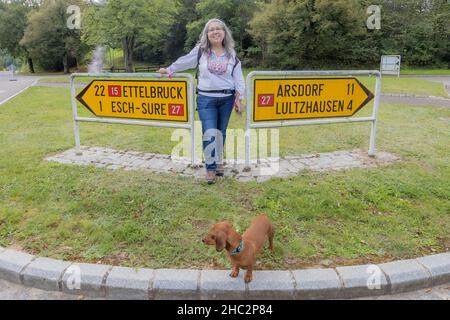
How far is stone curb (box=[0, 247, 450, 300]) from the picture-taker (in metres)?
2.69

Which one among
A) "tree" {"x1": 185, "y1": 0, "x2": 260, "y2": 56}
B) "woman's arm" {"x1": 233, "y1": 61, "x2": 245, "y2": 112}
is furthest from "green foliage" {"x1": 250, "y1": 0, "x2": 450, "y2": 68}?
"woman's arm" {"x1": 233, "y1": 61, "x2": 245, "y2": 112}

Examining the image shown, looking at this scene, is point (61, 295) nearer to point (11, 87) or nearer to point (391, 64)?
point (11, 87)

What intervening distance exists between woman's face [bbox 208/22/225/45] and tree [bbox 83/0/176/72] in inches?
986

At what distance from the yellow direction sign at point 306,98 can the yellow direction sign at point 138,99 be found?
3.31ft

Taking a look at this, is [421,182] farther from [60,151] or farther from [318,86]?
[60,151]

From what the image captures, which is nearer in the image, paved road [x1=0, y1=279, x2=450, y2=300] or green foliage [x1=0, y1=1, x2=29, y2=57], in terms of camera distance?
paved road [x1=0, y1=279, x2=450, y2=300]

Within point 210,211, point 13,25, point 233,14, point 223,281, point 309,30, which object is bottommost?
point 223,281

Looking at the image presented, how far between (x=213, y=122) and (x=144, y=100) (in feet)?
3.74

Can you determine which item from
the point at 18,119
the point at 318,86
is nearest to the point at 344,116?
the point at 318,86

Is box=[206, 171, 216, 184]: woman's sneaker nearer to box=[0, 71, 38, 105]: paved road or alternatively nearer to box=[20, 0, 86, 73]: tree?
box=[0, 71, 38, 105]: paved road

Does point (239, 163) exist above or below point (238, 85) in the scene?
below

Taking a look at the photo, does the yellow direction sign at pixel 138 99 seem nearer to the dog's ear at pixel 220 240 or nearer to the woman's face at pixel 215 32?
the woman's face at pixel 215 32

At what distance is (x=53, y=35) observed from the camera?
1528 inches

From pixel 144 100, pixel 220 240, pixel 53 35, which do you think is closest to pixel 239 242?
pixel 220 240
